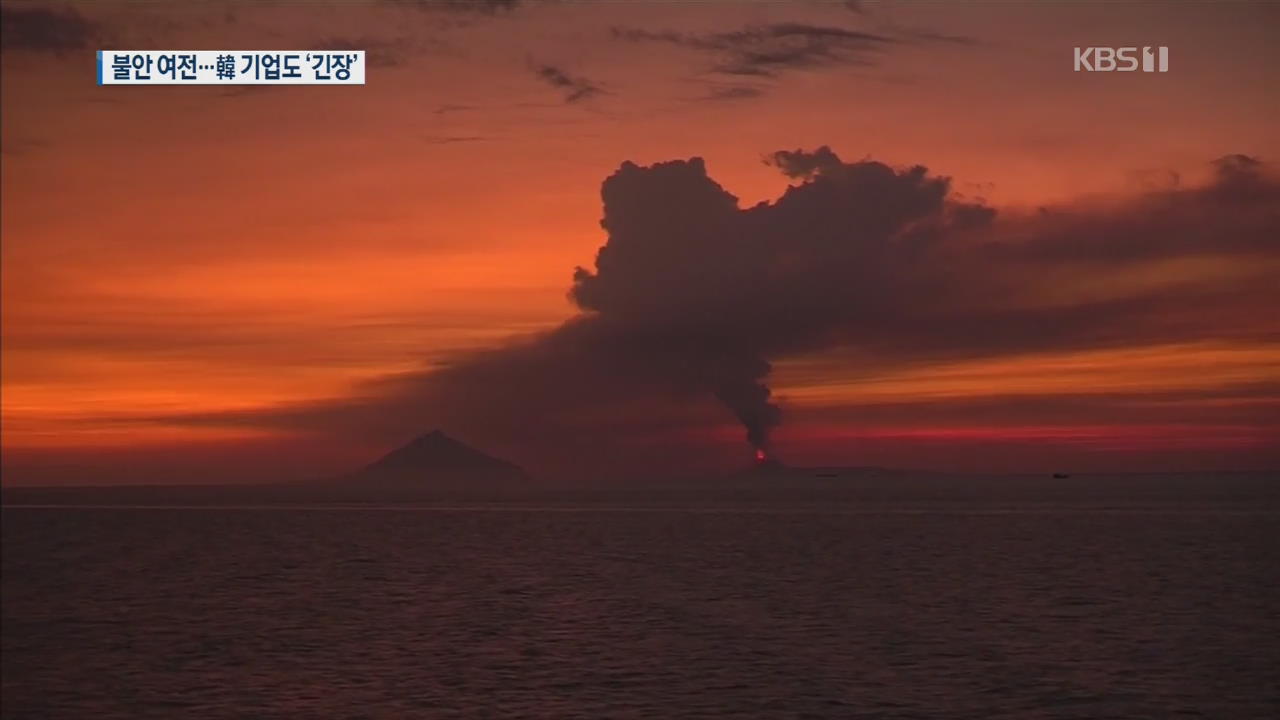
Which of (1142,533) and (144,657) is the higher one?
(144,657)

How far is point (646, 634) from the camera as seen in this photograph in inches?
1694

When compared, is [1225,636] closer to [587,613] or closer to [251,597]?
[587,613]

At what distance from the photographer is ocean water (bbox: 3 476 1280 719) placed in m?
31.2

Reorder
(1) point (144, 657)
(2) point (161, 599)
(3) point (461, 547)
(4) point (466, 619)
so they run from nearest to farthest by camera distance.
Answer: (1) point (144, 657), (4) point (466, 619), (2) point (161, 599), (3) point (461, 547)

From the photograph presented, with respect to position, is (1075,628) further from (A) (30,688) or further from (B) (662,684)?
(A) (30,688)

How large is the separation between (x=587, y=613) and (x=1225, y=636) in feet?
69.9

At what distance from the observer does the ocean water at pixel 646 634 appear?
102 feet

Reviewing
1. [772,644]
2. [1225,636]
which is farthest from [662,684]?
[1225,636]

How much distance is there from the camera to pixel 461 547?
10056 cm

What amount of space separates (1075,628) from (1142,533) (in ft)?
288

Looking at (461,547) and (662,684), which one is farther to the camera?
(461,547)

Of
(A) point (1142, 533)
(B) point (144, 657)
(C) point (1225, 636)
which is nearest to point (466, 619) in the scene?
(B) point (144, 657)

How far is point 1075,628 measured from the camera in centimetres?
4416

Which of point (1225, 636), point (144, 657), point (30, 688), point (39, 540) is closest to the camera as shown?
point (30, 688)
